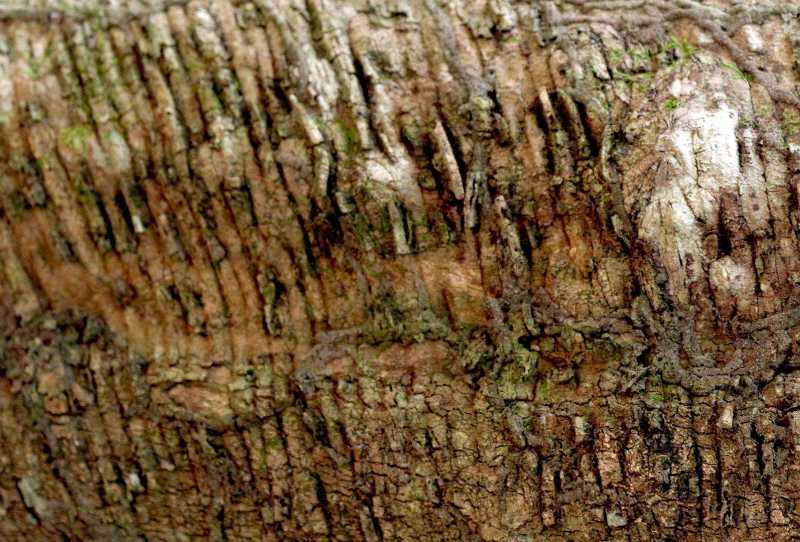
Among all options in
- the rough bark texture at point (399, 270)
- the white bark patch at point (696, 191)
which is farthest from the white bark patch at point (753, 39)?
the white bark patch at point (696, 191)

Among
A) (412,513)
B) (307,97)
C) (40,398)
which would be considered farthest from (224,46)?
(412,513)

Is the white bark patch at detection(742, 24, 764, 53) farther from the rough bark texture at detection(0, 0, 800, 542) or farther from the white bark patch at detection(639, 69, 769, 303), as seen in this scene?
the white bark patch at detection(639, 69, 769, 303)

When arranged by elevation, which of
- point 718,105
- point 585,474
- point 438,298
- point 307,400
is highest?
point 718,105

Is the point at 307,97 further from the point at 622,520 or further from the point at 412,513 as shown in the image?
the point at 622,520

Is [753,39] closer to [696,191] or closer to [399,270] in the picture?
[696,191]

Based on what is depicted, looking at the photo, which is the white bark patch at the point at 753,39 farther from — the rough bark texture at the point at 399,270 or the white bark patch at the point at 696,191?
the white bark patch at the point at 696,191

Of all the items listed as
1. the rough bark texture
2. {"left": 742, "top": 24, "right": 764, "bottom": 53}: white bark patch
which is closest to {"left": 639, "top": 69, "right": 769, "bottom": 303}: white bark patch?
the rough bark texture

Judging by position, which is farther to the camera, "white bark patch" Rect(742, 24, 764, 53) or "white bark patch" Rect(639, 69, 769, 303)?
"white bark patch" Rect(742, 24, 764, 53)

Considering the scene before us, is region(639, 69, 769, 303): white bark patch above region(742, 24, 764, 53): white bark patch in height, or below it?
below

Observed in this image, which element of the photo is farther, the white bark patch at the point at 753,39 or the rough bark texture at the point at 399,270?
the white bark patch at the point at 753,39
